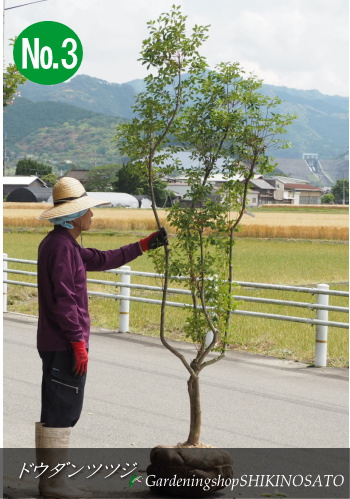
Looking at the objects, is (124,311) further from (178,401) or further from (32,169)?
(32,169)

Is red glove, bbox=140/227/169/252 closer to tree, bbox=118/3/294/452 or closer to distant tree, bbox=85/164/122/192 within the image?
tree, bbox=118/3/294/452

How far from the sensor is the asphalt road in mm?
7246

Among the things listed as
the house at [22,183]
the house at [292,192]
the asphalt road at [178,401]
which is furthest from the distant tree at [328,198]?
the asphalt road at [178,401]

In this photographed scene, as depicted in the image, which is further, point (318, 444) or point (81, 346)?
point (318, 444)

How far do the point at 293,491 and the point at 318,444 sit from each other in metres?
1.42

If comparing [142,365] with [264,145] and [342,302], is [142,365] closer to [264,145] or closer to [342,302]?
[264,145]

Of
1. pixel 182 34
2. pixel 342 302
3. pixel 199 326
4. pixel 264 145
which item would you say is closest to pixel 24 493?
pixel 199 326

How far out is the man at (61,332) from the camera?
502 cm

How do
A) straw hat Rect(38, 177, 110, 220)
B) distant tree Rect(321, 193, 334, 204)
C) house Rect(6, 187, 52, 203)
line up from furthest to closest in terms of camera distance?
distant tree Rect(321, 193, 334, 204)
house Rect(6, 187, 52, 203)
straw hat Rect(38, 177, 110, 220)


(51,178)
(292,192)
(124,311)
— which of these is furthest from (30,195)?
(51,178)

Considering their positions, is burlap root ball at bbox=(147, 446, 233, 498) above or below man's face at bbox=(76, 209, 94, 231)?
below

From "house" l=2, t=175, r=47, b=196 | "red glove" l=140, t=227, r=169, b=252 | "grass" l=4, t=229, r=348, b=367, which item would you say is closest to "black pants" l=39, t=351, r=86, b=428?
"red glove" l=140, t=227, r=169, b=252

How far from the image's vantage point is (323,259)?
125 ft

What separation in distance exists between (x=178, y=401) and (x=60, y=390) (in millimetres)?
3767
